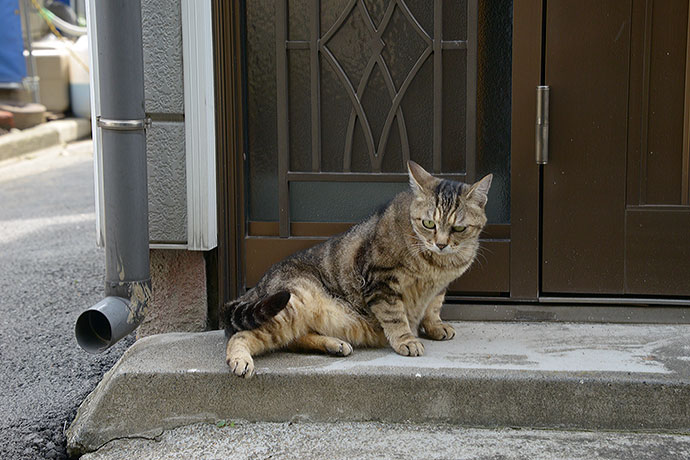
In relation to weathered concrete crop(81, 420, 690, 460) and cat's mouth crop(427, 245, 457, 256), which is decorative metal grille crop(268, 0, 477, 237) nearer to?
cat's mouth crop(427, 245, 457, 256)

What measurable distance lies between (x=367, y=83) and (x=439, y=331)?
123cm

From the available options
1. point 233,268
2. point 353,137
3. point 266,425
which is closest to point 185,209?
point 233,268

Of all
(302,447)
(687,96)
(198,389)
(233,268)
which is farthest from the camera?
(233,268)

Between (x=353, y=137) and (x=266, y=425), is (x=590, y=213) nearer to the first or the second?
(x=353, y=137)

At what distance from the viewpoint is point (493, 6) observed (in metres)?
3.80

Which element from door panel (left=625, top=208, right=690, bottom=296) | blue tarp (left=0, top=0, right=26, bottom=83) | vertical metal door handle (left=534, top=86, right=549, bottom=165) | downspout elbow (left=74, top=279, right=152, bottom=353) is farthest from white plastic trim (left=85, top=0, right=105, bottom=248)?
blue tarp (left=0, top=0, right=26, bottom=83)

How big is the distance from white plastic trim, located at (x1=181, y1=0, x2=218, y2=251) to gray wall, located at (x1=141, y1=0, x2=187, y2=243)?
4 centimetres

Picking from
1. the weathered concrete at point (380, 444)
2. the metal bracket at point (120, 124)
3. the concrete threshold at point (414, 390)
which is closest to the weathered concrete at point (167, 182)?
the metal bracket at point (120, 124)

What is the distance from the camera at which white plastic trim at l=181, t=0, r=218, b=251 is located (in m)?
3.74

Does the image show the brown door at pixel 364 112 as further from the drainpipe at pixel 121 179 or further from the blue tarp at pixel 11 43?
the blue tarp at pixel 11 43

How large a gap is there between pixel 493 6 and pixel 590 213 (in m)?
1.08

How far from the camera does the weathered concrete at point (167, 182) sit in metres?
3.84

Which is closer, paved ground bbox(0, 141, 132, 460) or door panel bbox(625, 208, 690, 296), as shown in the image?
paved ground bbox(0, 141, 132, 460)

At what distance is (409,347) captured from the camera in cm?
350
